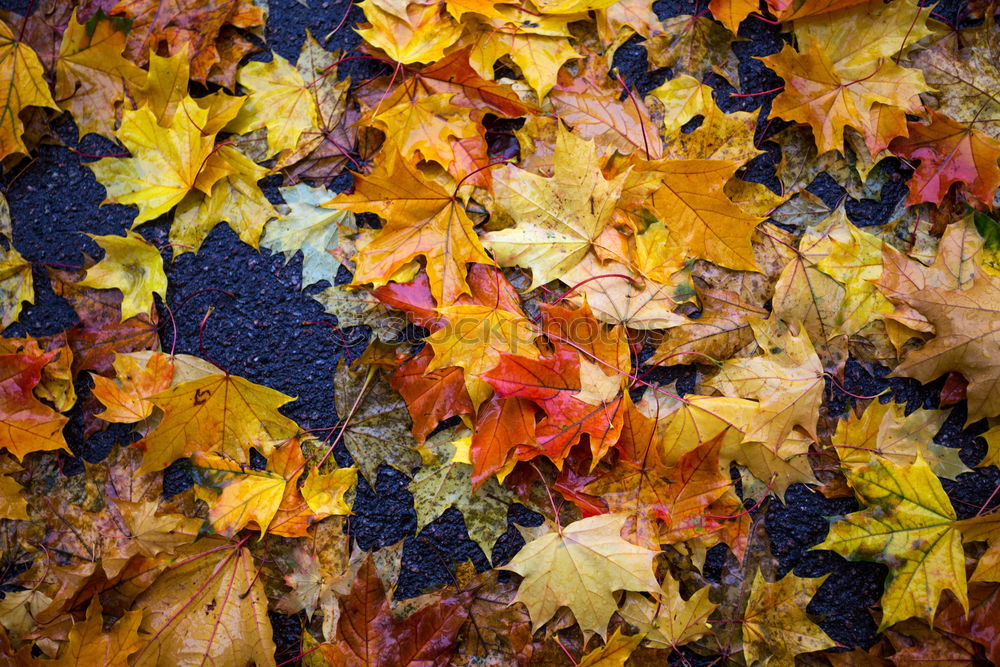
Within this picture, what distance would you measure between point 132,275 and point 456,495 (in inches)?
39.8

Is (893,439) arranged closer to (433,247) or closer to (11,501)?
(433,247)

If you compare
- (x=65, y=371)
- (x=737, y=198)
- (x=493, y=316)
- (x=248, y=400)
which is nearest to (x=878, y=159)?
(x=737, y=198)

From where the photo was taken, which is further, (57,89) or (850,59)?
(57,89)

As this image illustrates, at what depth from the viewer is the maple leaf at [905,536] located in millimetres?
1394

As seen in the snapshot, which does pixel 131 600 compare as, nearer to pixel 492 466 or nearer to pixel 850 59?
pixel 492 466

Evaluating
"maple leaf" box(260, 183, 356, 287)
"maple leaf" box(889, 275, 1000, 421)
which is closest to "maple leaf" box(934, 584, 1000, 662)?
"maple leaf" box(889, 275, 1000, 421)

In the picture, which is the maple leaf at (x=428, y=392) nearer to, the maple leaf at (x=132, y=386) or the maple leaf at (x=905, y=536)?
the maple leaf at (x=132, y=386)

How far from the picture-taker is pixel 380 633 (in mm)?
1439

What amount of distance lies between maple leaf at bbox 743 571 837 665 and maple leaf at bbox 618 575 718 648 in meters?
0.10

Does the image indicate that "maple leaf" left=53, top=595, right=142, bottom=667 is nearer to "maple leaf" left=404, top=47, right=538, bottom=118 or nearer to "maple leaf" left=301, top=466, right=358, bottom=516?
"maple leaf" left=301, top=466, right=358, bottom=516

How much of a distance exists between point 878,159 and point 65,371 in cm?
212

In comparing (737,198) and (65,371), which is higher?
(737,198)

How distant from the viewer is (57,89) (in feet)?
5.43

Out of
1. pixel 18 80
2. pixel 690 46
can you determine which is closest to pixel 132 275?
pixel 18 80
